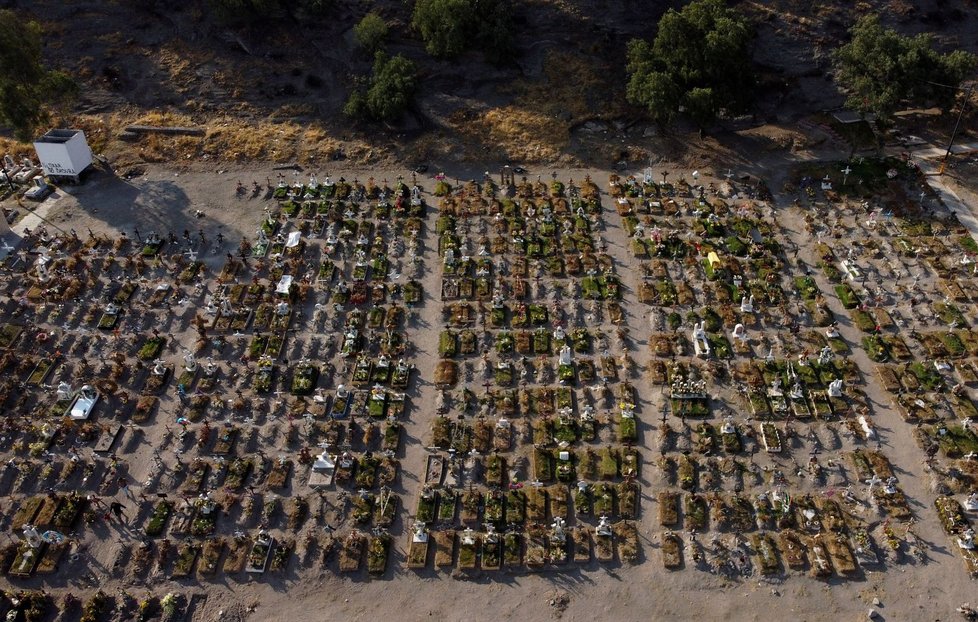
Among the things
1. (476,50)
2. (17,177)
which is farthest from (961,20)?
(17,177)

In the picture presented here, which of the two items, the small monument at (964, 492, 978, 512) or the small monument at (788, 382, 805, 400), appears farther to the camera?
the small monument at (788, 382, 805, 400)

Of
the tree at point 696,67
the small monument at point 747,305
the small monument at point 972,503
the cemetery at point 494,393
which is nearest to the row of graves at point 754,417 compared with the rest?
the small monument at point 747,305

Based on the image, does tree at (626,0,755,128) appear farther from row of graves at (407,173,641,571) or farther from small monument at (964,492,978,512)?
small monument at (964,492,978,512)

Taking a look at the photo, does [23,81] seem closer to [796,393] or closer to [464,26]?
[464,26]

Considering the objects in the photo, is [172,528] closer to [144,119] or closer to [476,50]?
[144,119]

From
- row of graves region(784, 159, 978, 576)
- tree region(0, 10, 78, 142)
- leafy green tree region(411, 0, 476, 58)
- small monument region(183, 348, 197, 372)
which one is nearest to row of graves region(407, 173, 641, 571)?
small monument region(183, 348, 197, 372)

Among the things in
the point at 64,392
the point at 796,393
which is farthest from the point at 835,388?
the point at 64,392

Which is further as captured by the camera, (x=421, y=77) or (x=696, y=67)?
(x=421, y=77)
